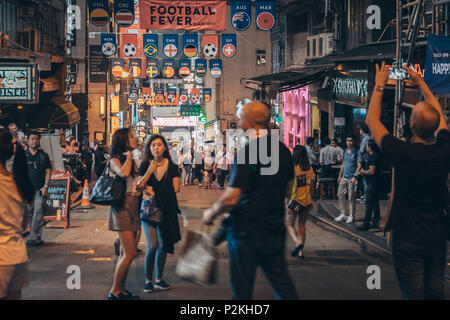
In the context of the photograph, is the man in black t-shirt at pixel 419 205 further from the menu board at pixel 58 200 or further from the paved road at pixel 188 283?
the menu board at pixel 58 200

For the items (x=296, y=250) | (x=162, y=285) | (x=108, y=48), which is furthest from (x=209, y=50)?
(x=162, y=285)

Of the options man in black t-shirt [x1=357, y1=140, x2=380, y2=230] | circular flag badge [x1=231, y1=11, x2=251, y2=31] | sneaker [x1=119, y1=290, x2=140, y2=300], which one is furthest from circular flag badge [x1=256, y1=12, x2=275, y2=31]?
sneaker [x1=119, y1=290, x2=140, y2=300]

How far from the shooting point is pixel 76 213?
52.1 ft

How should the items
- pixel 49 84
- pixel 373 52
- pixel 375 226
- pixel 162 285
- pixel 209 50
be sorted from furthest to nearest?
pixel 209 50 < pixel 49 84 < pixel 373 52 < pixel 375 226 < pixel 162 285

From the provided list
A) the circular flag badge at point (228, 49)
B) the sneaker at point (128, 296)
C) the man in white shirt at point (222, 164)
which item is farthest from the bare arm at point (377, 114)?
the circular flag badge at point (228, 49)

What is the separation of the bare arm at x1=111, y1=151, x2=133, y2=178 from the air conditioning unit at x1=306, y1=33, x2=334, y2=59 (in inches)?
736

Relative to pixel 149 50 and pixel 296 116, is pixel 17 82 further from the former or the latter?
pixel 296 116

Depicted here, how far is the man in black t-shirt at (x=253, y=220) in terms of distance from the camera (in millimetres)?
5027

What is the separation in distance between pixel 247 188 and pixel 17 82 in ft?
41.4

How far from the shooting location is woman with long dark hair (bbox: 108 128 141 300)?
24.2 ft

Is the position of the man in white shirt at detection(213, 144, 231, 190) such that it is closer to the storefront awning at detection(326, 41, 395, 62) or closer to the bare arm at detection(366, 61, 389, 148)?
the storefront awning at detection(326, 41, 395, 62)

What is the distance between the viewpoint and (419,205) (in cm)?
507

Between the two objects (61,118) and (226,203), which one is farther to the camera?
(61,118)

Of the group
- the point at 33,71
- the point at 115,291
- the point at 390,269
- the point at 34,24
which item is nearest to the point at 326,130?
the point at 34,24
